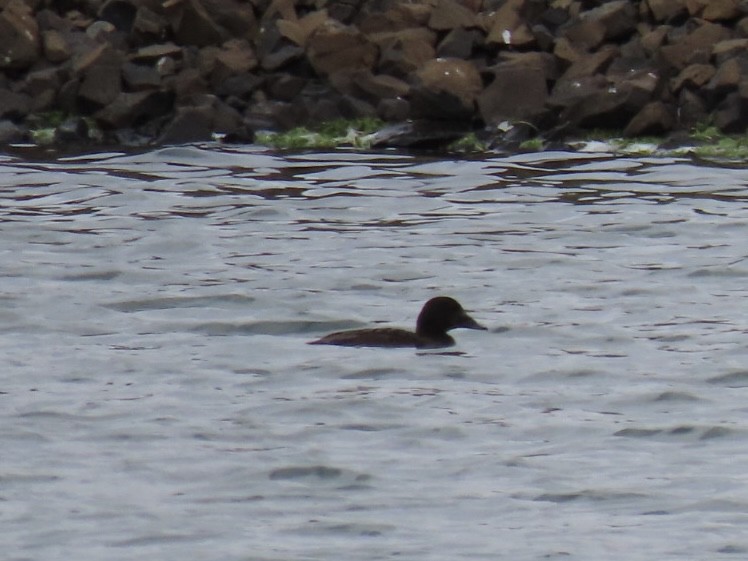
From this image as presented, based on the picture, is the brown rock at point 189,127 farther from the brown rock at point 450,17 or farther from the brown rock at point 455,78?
the brown rock at point 450,17

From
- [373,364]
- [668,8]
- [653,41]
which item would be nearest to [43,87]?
[653,41]

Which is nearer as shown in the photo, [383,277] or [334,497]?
[334,497]

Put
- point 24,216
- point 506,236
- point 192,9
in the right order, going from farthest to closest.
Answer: point 192,9 → point 24,216 → point 506,236

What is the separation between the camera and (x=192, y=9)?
20422 mm

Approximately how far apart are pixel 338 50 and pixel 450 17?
3.83 ft

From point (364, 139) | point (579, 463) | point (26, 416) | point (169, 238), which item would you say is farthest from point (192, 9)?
point (579, 463)

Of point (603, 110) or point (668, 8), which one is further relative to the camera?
point (668, 8)

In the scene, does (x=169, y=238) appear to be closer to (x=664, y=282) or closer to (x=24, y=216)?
(x=24, y=216)

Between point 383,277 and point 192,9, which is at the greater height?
point 192,9

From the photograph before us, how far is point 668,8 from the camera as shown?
19516mm

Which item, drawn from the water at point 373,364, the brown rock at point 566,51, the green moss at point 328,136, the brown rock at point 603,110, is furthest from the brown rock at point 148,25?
the brown rock at point 603,110

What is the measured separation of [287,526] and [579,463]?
1548mm

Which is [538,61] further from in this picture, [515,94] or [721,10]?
[721,10]

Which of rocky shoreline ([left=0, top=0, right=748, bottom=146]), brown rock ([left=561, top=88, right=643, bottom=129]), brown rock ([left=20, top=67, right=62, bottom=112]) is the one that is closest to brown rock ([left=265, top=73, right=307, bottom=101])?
rocky shoreline ([left=0, top=0, right=748, bottom=146])
